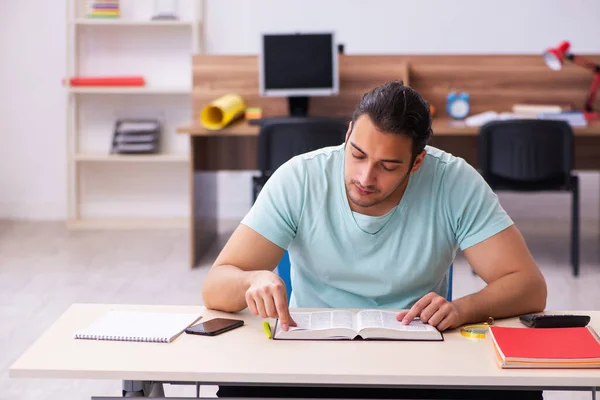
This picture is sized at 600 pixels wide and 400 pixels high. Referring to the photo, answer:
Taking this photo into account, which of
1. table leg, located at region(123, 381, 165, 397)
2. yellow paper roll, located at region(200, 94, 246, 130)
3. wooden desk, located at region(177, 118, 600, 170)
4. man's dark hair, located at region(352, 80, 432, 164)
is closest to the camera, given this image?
table leg, located at region(123, 381, 165, 397)

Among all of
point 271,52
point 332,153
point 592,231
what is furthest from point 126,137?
point 332,153

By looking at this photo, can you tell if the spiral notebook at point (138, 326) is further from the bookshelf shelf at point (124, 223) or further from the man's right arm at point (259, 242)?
the bookshelf shelf at point (124, 223)

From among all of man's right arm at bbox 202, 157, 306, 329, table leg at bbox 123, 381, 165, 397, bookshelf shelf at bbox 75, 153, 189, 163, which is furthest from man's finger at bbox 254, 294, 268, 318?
bookshelf shelf at bbox 75, 153, 189, 163

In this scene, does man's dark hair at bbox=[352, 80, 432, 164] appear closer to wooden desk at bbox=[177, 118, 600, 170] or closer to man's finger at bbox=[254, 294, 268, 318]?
man's finger at bbox=[254, 294, 268, 318]

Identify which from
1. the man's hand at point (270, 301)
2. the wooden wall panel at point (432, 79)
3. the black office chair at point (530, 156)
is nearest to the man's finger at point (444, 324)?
the man's hand at point (270, 301)

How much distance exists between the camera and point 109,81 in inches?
207

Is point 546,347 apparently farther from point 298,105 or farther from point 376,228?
point 298,105

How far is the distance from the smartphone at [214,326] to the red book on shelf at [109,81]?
399cm

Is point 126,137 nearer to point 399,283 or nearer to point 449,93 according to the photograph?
point 449,93

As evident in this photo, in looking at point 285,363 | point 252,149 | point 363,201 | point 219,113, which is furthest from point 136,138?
point 285,363

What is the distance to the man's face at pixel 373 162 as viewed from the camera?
1587mm

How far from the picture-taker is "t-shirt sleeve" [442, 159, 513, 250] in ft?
5.54

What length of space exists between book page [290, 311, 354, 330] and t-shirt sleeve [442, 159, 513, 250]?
31cm

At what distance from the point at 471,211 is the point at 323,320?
408 mm
